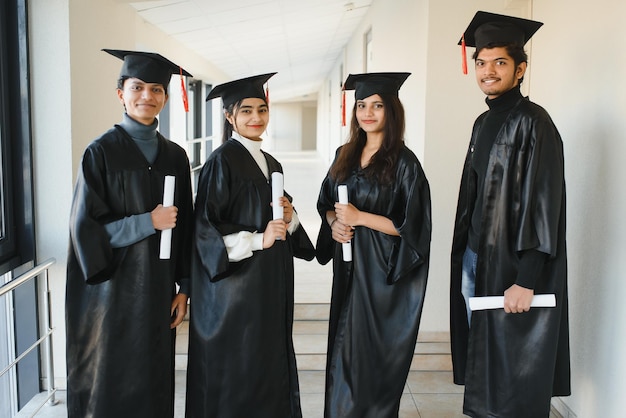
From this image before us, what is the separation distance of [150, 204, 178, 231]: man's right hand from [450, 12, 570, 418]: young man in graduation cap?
1.16 meters

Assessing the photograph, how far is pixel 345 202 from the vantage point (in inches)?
92.9

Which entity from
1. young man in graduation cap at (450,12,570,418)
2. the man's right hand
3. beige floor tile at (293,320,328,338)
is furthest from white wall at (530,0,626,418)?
the man's right hand

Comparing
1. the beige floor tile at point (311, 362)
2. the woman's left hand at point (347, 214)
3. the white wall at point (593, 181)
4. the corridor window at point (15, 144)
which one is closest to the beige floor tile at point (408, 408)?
the beige floor tile at point (311, 362)

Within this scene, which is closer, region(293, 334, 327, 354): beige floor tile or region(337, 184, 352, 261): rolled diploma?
region(337, 184, 352, 261): rolled diploma

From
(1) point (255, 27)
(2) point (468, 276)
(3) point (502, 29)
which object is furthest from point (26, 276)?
(1) point (255, 27)

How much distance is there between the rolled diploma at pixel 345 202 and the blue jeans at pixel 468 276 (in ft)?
1.69

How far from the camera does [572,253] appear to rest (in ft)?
9.62

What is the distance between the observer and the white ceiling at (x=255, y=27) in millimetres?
5094

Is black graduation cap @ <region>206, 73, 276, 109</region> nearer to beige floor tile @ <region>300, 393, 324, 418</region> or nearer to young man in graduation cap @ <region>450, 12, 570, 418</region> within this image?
young man in graduation cap @ <region>450, 12, 570, 418</region>

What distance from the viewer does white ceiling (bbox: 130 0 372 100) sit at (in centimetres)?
509

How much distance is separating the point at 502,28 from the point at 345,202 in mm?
873

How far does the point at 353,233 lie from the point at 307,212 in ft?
17.2

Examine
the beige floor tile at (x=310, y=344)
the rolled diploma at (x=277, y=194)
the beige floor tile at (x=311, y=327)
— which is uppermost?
the rolled diploma at (x=277, y=194)

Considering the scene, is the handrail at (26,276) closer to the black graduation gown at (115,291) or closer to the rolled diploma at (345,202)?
the black graduation gown at (115,291)
